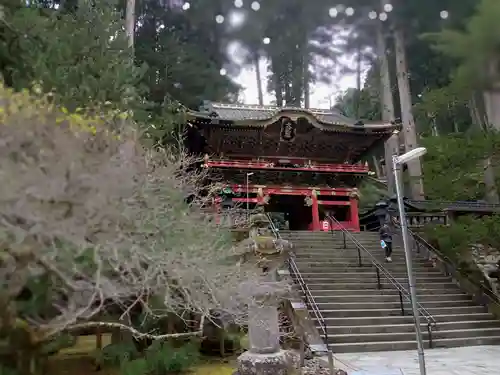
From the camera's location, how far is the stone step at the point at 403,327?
27.8 ft

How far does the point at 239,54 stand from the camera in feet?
86.4

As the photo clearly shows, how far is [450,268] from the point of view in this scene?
11492mm

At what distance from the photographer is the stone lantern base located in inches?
214

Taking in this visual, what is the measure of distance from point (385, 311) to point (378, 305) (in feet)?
0.80

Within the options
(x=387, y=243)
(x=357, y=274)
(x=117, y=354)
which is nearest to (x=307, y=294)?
(x=357, y=274)

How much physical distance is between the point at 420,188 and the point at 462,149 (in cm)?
898

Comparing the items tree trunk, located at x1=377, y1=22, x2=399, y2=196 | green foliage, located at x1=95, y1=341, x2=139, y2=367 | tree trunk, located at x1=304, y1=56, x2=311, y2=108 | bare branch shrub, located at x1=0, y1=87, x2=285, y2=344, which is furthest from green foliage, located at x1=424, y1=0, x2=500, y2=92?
tree trunk, located at x1=304, y1=56, x2=311, y2=108

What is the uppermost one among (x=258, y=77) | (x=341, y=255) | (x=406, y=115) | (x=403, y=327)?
(x=258, y=77)

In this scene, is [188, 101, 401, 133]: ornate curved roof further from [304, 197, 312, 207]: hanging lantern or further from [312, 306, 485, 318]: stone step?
[312, 306, 485, 318]: stone step

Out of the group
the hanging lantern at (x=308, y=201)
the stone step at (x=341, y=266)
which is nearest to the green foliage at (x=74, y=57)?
the stone step at (x=341, y=266)

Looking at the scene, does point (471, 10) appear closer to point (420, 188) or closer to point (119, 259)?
point (420, 188)

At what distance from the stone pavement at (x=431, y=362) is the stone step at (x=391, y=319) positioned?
95 centimetres

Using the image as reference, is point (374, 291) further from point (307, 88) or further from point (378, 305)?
point (307, 88)

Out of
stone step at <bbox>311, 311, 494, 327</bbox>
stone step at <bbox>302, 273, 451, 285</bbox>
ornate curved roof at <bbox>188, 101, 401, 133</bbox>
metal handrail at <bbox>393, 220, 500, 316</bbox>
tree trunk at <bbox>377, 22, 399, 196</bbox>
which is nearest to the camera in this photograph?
stone step at <bbox>311, 311, 494, 327</bbox>
